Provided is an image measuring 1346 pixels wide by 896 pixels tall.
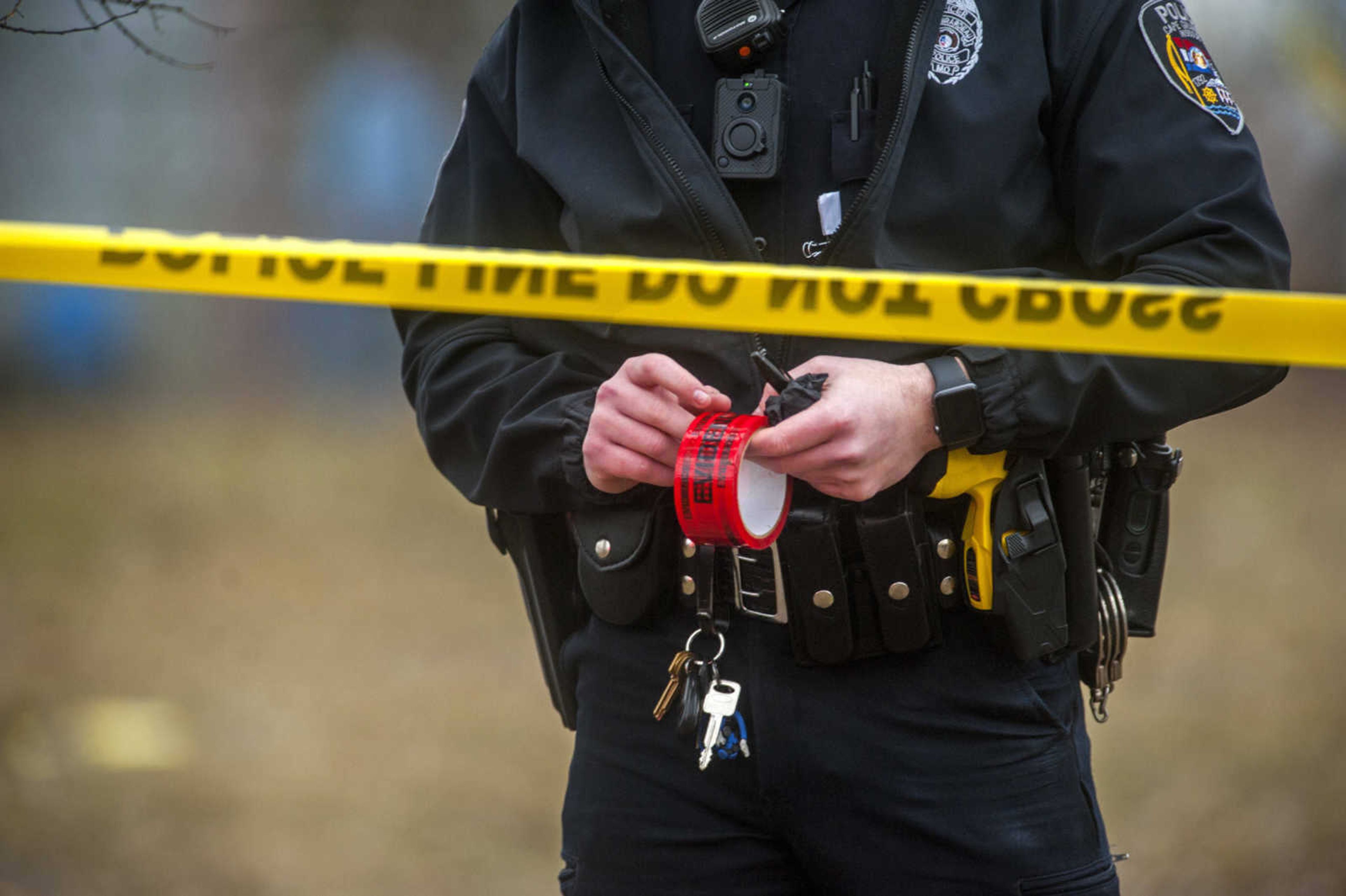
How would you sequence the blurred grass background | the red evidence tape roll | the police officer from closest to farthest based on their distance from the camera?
the red evidence tape roll < the police officer < the blurred grass background

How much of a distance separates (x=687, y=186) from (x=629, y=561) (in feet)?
1.32

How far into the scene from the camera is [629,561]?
1454 millimetres

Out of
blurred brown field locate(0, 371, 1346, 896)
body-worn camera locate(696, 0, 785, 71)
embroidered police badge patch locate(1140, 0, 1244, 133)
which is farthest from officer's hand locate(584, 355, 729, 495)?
blurred brown field locate(0, 371, 1346, 896)

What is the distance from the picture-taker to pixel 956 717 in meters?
1.39

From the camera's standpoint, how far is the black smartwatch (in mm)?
1298

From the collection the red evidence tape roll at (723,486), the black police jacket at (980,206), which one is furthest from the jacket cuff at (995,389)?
the red evidence tape roll at (723,486)

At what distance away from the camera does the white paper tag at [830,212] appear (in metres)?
1.46

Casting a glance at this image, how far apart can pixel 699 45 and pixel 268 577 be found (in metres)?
5.36

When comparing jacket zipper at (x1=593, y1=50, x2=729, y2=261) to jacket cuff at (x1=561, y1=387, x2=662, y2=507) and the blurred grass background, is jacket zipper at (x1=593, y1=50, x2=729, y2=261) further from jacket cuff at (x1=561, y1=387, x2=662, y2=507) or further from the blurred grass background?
the blurred grass background

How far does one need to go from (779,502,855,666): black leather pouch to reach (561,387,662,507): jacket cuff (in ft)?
0.56

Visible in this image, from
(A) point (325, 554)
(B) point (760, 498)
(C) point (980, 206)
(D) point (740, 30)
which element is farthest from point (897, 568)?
(A) point (325, 554)

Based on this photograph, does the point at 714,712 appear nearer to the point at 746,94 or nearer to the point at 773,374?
the point at 773,374

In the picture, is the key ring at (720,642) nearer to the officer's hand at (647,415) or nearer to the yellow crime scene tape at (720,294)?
the officer's hand at (647,415)

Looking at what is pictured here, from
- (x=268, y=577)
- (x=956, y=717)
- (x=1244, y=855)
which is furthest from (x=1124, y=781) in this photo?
(x=268, y=577)
